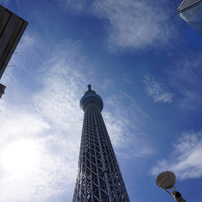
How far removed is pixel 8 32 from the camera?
974cm

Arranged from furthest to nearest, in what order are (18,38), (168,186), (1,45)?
1. (18,38)
2. (1,45)
3. (168,186)

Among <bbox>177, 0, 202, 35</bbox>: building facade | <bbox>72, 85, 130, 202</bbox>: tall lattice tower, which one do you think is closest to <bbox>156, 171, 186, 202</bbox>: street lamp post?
<bbox>72, 85, 130, 202</bbox>: tall lattice tower

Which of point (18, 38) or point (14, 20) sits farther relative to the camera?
point (18, 38)

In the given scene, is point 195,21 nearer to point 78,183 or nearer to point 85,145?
point 85,145

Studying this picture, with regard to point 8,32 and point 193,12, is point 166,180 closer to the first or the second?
point 8,32

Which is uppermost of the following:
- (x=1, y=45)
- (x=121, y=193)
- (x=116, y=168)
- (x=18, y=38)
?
(x=18, y=38)

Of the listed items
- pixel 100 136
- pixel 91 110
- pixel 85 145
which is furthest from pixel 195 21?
pixel 85 145

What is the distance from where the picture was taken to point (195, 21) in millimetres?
56656

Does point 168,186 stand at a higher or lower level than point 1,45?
lower

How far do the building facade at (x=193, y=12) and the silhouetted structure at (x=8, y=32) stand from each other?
59.1 metres

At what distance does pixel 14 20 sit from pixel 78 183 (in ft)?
66.5

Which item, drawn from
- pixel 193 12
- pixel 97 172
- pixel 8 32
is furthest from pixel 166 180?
pixel 193 12

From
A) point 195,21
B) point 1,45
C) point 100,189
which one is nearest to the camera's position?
point 1,45

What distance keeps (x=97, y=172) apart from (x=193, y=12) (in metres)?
61.7
